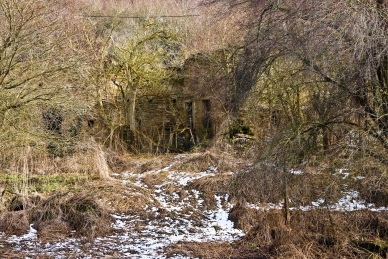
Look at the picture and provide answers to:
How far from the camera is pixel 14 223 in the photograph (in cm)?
896

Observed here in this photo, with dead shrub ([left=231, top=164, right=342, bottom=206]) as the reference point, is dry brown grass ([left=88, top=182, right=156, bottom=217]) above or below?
below

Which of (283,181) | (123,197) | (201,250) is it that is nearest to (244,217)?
(201,250)

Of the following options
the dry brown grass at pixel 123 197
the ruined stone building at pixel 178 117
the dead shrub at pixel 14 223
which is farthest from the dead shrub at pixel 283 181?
the ruined stone building at pixel 178 117

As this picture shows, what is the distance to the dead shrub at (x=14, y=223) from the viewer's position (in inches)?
348

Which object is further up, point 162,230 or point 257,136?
point 257,136

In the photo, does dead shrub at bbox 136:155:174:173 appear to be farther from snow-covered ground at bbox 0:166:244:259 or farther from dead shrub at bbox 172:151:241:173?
snow-covered ground at bbox 0:166:244:259

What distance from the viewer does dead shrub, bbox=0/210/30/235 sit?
29.0 ft

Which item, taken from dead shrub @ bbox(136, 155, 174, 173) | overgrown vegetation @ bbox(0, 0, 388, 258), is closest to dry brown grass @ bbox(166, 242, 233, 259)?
overgrown vegetation @ bbox(0, 0, 388, 258)

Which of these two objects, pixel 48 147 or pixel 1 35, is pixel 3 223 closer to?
pixel 48 147

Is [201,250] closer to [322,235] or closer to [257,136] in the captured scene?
[322,235]

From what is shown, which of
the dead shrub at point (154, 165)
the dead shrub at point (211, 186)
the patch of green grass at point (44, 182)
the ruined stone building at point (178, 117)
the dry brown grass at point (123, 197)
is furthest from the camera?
the ruined stone building at point (178, 117)

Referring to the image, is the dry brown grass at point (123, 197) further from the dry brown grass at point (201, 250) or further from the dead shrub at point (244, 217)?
the dry brown grass at point (201, 250)

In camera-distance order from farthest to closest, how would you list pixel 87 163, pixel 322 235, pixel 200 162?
pixel 200 162 → pixel 87 163 → pixel 322 235

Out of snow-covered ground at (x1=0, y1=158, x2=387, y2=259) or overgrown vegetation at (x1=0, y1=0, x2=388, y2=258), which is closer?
overgrown vegetation at (x1=0, y1=0, x2=388, y2=258)
